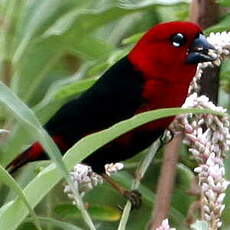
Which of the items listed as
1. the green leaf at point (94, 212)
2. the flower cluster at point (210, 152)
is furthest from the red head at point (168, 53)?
the flower cluster at point (210, 152)

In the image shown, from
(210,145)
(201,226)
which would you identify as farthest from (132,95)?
(201,226)

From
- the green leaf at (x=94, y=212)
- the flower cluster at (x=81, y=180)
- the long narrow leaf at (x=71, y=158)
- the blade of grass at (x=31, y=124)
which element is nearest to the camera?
the blade of grass at (x=31, y=124)

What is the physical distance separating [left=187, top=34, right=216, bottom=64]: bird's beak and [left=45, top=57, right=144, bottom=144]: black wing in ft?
0.42

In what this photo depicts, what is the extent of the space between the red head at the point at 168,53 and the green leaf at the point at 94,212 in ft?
0.97

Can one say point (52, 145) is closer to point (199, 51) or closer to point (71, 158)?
point (71, 158)

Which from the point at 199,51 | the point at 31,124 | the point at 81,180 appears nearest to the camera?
the point at 31,124

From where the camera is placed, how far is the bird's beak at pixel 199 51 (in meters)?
1.55

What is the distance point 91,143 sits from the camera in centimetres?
110

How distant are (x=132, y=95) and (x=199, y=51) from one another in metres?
0.21

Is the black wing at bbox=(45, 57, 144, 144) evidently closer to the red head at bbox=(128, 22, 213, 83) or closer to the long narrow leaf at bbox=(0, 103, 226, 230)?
the red head at bbox=(128, 22, 213, 83)

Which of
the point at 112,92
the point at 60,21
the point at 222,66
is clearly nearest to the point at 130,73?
the point at 112,92

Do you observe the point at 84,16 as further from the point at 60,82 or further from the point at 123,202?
the point at 123,202

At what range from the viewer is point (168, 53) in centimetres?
187

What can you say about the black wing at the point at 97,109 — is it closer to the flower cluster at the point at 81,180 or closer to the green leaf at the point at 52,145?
the flower cluster at the point at 81,180
